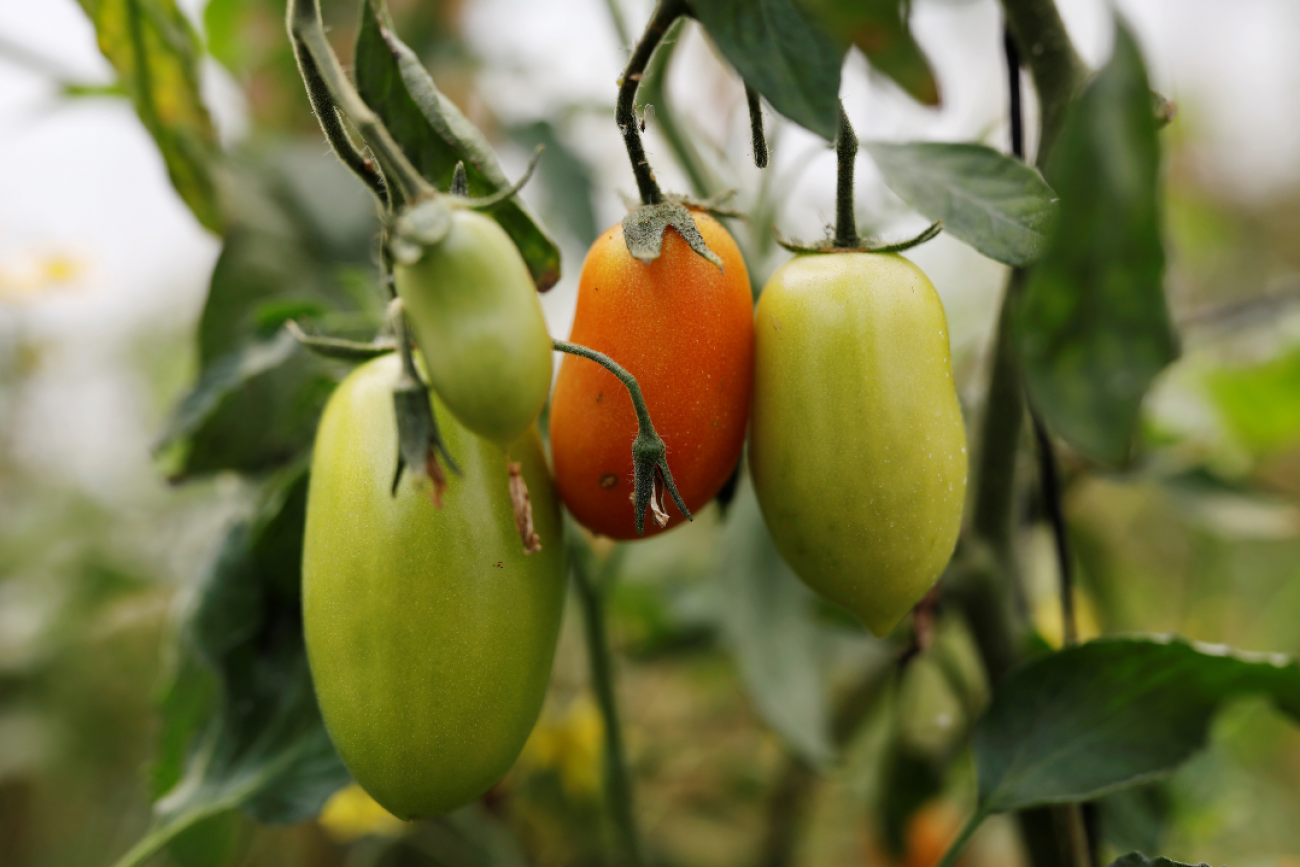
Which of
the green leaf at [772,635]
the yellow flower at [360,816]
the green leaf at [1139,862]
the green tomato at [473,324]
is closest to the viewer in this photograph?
the green tomato at [473,324]

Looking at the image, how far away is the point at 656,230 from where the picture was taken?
275 mm

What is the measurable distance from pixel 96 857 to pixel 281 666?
2.04 ft

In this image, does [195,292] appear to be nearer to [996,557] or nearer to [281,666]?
[281,666]

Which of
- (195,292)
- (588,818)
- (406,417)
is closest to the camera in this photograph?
(406,417)

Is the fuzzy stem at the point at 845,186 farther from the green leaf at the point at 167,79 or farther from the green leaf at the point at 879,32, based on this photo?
the green leaf at the point at 167,79

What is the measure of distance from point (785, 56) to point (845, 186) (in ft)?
0.22

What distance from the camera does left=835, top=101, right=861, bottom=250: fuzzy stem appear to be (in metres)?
0.27

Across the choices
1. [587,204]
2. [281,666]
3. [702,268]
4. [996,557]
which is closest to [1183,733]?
[996,557]

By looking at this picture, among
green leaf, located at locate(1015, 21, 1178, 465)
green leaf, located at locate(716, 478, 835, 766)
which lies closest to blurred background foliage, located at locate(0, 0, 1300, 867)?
green leaf, located at locate(716, 478, 835, 766)

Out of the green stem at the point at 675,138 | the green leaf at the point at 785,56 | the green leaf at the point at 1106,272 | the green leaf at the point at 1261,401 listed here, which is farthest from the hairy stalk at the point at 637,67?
the green leaf at the point at 1261,401

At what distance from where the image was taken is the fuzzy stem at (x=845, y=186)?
27 cm

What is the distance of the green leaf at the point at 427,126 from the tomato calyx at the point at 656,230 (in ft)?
0.11

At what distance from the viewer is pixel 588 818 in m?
0.80

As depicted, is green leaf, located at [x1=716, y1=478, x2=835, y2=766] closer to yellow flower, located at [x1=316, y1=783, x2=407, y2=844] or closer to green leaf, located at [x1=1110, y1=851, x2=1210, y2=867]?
green leaf, located at [x1=1110, y1=851, x2=1210, y2=867]
